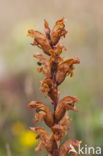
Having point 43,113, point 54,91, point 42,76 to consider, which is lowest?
point 43,113

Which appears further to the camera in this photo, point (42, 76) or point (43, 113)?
point (42, 76)

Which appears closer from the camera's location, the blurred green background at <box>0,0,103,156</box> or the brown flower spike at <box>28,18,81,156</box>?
the brown flower spike at <box>28,18,81,156</box>

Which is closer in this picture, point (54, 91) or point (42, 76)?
point (54, 91)

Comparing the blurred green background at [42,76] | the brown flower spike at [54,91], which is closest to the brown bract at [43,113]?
the brown flower spike at [54,91]

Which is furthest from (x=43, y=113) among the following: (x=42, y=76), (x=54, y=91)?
(x=42, y=76)

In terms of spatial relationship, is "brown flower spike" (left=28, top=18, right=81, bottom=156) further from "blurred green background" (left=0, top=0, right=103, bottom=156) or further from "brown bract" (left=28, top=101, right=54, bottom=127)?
"blurred green background" (left=0, top=0, right=103, bottom=156)

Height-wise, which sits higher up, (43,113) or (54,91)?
(54,91)

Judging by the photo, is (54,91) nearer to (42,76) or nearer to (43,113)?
(43,113)

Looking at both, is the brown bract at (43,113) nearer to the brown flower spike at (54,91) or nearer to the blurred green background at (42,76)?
the brown flower spike at (54,91)

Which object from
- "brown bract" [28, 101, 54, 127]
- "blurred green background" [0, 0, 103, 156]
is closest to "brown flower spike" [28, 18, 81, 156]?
"brown bract" [28, 101, 54, 127]
